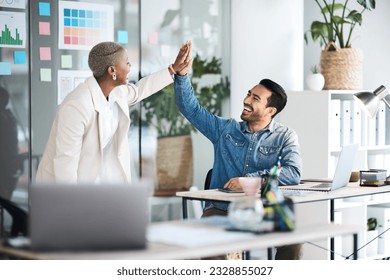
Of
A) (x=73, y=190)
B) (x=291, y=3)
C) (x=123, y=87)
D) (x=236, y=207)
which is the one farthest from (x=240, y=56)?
Answer: (x=73, y=190)

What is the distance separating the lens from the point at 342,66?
611 centimetres

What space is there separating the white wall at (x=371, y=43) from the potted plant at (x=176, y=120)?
43.9 inches

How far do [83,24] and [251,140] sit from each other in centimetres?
148

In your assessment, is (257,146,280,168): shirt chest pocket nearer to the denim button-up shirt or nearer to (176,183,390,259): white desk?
the denim button-up shirt

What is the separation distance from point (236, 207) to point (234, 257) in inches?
88.9

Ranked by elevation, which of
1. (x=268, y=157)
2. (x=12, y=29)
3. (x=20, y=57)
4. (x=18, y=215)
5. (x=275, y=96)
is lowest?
(x=18, y=215)

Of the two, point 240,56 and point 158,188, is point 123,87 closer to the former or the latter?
point 158,188

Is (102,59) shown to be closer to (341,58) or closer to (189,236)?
(189,236)

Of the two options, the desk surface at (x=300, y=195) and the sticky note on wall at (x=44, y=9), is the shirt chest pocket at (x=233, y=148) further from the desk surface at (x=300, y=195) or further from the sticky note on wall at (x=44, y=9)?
the sticky note on wall at (x=44, y=9)

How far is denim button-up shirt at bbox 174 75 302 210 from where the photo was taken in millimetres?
4465

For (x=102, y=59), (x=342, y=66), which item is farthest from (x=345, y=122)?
(x=102, y=59)

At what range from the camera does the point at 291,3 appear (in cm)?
631

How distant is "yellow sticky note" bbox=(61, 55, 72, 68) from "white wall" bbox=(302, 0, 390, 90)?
229 cm

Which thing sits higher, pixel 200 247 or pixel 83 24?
pixel 83 24
